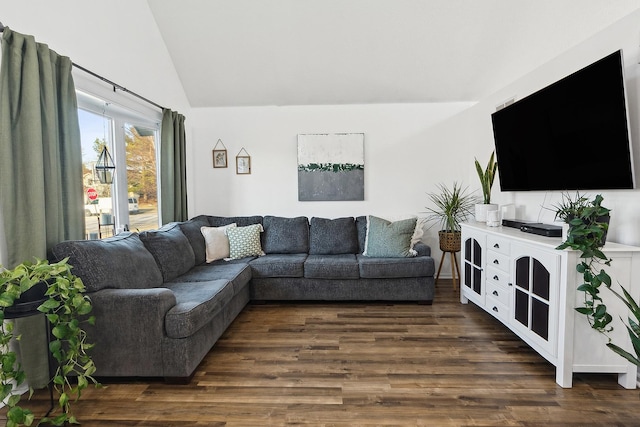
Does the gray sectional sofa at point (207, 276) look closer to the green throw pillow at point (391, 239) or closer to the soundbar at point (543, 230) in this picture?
the green throw pillow at point (391, 239)

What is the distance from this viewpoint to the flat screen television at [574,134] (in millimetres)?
2096

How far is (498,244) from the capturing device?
2.80 m

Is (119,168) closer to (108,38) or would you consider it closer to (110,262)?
(108,38)

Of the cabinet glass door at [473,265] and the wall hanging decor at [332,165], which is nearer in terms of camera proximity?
the cabinet glass door at [473,265]

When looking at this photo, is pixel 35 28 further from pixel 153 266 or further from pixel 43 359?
pixel 43 359

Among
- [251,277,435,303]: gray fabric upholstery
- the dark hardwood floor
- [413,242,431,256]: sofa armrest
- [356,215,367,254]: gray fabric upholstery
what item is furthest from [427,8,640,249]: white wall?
[356,215,367,254]: gray fabric upholstery

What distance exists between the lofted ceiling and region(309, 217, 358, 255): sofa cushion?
1.54m

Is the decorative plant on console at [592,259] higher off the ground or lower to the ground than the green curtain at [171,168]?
lower

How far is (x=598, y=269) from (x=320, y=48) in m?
3.17

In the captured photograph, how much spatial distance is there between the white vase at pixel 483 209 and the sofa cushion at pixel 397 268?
65 cm

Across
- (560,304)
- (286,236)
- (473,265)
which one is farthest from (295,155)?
(560,304)

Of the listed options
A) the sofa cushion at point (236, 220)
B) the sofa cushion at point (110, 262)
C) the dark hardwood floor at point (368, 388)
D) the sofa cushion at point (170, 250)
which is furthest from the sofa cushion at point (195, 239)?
the dark hardwood floor at point (368, 388)

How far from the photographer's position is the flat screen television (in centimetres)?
210

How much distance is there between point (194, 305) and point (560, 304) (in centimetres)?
220
